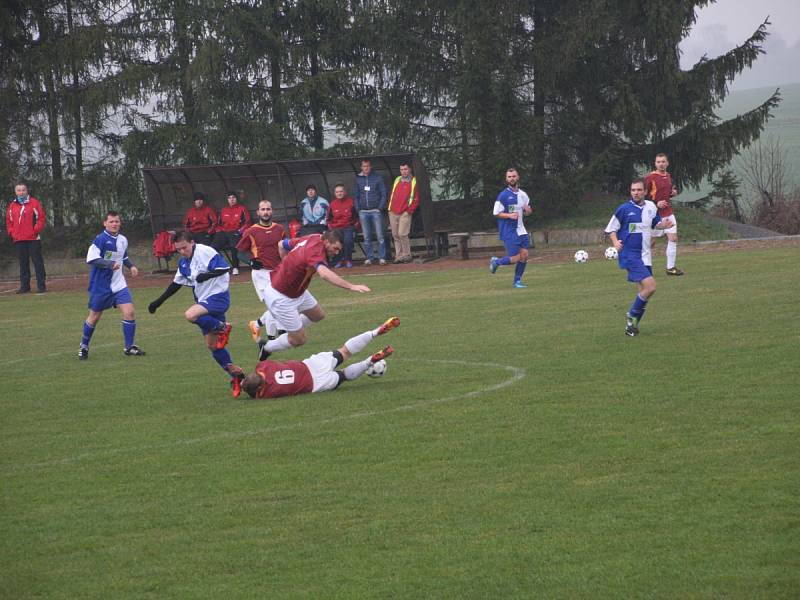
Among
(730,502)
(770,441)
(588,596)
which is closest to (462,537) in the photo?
(588,596)

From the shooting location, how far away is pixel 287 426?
9.59m

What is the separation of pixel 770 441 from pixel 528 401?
251cm

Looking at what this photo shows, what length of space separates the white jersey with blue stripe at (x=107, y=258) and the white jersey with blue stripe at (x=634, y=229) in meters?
6.34

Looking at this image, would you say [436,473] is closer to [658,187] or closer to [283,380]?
[283,380]

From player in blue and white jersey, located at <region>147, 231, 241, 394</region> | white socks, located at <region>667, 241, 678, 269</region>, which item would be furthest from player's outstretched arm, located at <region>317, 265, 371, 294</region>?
white socks, located at <region>667, 241, 678, 269</region>

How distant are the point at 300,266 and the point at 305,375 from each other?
1680 mm

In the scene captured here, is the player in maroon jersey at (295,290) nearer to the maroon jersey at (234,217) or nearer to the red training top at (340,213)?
the red training top at (340,213)

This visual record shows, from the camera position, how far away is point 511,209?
2150cm

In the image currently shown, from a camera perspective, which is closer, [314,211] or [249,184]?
[314,211]

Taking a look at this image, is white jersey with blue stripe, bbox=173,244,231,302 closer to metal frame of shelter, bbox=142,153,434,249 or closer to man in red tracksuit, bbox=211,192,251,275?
man in red tracksuit, bbox=211,192,251,275

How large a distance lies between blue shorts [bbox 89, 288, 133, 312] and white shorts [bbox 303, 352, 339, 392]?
16.0ft

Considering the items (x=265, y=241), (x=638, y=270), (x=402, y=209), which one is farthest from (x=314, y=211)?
(x=638, y=270)

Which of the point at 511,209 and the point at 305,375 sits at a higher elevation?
the point at 511,209

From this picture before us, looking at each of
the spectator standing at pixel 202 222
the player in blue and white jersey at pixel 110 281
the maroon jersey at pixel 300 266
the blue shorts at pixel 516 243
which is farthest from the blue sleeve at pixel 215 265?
the spectator standing at pixel 202 222
